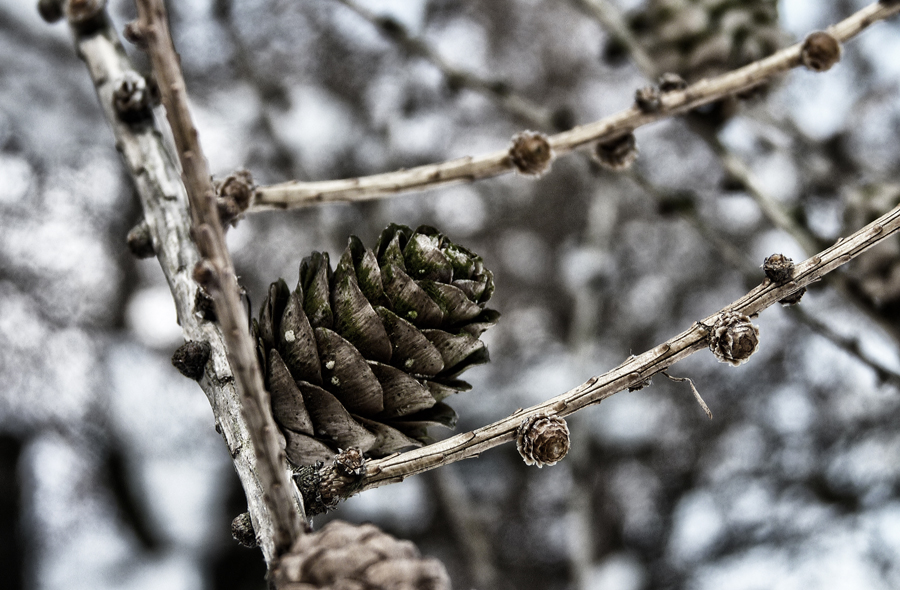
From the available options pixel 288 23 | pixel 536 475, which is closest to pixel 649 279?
pixel 536 475

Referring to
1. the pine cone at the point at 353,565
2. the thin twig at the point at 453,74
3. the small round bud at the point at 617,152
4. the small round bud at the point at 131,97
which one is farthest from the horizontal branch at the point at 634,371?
the thin twig at the point at 453,74

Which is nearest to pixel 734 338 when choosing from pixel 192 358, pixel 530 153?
pixel 530 153

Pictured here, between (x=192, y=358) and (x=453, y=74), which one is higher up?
(x=453, y=74)

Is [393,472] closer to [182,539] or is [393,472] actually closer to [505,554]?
[505,554]

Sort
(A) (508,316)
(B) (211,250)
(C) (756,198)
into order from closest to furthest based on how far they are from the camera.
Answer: (B) (211,250) → (C) (756,198) → (A) (508,316)

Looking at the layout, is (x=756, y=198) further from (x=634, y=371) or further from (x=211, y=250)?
(x=211, y=250)

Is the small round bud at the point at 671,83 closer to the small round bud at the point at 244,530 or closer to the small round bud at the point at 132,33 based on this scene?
the small round bud at the point at 132,33

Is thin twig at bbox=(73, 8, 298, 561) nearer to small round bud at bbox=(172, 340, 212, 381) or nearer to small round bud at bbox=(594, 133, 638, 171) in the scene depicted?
small round bud at bbox=(172, 340, 212, 381)
